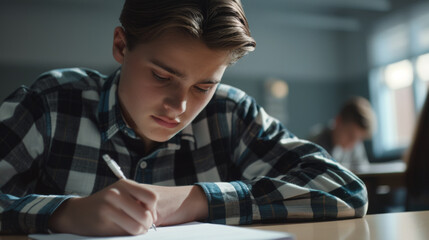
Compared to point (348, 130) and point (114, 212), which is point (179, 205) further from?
point (348, 130)

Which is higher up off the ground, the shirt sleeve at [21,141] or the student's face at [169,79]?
the student's face at [169,79]

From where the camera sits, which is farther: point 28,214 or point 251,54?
point 251,54

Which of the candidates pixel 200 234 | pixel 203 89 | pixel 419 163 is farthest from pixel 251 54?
pixel 200 234

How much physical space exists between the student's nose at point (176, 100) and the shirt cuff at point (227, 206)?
156mm

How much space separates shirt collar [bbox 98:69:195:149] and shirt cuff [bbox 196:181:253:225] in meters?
0.27

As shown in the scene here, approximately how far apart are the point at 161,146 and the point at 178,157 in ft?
0.22

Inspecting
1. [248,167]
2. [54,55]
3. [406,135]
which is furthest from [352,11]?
[248,167]

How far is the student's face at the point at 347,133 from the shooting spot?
163 inches

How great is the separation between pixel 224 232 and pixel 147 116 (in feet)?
1.23

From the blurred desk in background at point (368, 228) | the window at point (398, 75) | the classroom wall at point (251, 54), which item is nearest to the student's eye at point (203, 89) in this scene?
the blurred desk in background at point (368, 228)

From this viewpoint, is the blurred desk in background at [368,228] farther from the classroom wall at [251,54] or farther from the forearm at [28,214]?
the classroom wall at [251,54]

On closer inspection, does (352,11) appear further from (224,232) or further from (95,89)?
(224,232)

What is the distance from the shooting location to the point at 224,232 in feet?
2.16

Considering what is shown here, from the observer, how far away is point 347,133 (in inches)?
164
